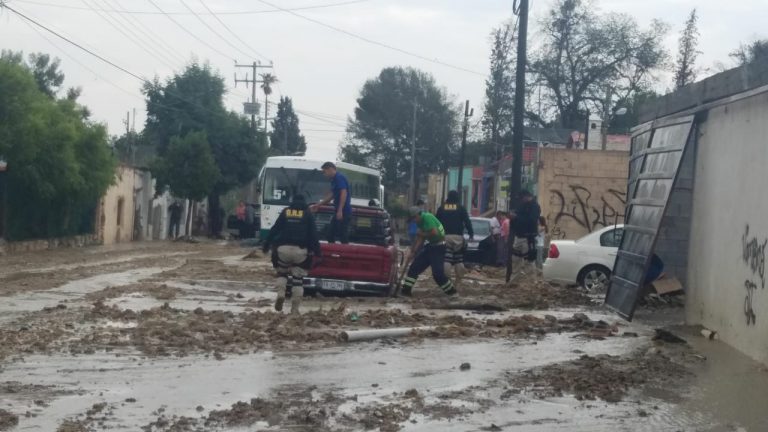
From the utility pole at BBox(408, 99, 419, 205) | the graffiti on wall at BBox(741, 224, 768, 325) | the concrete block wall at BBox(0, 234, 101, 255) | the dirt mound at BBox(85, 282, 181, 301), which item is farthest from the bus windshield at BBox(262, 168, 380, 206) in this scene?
the utility pole at BBox(408, 99, 419, 205)

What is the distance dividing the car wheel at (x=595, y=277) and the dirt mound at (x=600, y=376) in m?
9.07

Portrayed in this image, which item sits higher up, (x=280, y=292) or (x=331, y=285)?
(x=280, y=292)

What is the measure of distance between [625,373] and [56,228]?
30.0 meters

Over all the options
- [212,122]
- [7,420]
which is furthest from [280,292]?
[212,122]

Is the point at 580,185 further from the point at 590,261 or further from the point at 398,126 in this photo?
the point at 398,126

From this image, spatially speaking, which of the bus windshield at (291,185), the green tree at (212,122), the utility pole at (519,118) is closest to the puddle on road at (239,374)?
the utility pole at (519,118)

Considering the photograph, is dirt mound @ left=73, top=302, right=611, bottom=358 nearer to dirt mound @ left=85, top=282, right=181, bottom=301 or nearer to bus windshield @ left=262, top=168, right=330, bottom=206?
dirt mound @ left=85, top=282, right=181, bottom=301

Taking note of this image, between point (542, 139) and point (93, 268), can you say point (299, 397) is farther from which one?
point (542, 139)

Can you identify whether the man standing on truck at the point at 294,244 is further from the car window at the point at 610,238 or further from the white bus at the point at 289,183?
the white bus at the point at 289,183

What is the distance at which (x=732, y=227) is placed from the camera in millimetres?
12570

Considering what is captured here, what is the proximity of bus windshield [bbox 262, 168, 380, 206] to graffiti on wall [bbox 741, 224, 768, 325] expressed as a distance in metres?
20.7

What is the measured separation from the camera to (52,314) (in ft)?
45.5

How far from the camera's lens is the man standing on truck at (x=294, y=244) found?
46.4 feet

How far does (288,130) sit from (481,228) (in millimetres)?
84626
